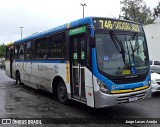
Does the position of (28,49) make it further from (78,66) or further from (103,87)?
(103,87)

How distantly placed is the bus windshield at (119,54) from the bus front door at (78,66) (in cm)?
73

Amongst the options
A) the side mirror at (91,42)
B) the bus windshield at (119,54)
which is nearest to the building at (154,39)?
the bus windshield at (119,54)

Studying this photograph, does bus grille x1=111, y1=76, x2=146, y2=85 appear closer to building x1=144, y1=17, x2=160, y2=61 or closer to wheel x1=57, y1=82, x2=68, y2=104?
wheel x1=57, y1=82, x2=68, y2=104

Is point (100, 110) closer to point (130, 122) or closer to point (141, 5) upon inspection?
point (130, 122)

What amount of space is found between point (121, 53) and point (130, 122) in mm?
2007

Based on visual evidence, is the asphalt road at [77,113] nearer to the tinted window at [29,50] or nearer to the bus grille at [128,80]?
the bus grille at [128,80]

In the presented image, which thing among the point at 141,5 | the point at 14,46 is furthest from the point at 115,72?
the point at 141,5

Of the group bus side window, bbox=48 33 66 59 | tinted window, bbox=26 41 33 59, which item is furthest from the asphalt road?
tinted window, bbox=26 41 33 59

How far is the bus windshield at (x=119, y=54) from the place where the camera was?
24.5 feet

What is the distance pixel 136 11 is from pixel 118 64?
5141 cm

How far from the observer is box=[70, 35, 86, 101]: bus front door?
8.01 metres

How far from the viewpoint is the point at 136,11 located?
56469 millimetres

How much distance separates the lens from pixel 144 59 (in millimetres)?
8328

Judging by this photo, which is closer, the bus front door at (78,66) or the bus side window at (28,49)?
the bus front door at (78,66)
